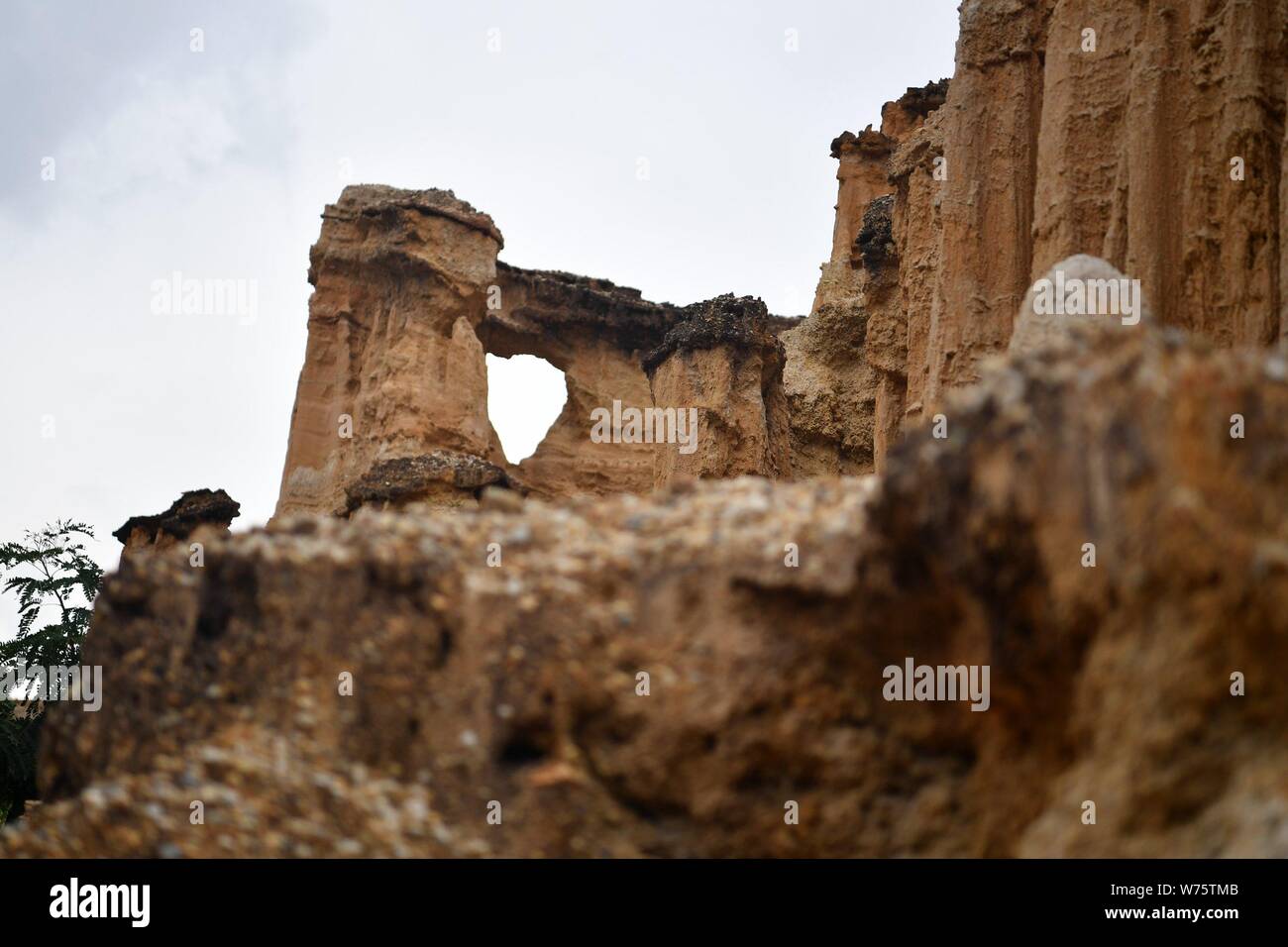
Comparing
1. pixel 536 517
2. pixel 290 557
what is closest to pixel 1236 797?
pixel 536 517

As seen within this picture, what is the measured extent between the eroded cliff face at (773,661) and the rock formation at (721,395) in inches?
505

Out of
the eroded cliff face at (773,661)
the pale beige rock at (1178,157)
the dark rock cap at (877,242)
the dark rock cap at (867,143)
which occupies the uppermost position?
the dark rock cap at (867,143)

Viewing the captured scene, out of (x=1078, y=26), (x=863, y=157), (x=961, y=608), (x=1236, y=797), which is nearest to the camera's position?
(x=1236, y=797)

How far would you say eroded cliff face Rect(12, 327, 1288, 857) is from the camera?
4.81m

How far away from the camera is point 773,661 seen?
226 inches

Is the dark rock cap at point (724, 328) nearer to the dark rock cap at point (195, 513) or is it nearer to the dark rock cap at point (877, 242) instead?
the dark rock cap at point (877, 242)

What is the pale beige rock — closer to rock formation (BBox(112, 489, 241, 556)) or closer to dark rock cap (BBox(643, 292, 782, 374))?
dark rock cap (BBox(643, 292, 782, 374))

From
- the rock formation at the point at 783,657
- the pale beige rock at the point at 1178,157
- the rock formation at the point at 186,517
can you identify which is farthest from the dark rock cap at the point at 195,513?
the rock formation at the point at 783,657

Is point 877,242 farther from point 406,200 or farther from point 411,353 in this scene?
point 406,200

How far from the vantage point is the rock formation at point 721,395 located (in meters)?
19.3

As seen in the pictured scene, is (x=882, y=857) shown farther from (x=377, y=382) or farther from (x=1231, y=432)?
(x=377, y=382)

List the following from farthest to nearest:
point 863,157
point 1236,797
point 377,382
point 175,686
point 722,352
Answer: point 863,157 < point 377,382 < point 722,352 < point 175,686 < point 1236,797

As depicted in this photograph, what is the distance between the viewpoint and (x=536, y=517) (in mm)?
6277
